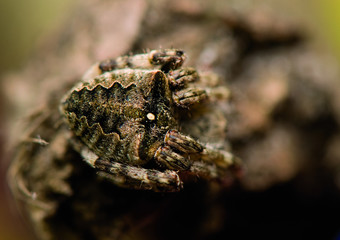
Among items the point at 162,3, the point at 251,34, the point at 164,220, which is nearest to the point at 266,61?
the point at 251,34

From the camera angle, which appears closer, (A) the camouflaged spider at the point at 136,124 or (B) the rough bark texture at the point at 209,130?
(A) the camouflaged spider at the point at 136,124

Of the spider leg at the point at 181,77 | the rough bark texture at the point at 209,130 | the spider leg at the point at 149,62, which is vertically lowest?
Result: the rough bark texture at the point at 209,130

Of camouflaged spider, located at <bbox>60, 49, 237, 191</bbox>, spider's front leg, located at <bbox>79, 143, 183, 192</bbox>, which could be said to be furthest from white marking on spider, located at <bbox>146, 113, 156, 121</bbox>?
spider's front leg, located at <bbox>79, 143, 183, 192</bbox>

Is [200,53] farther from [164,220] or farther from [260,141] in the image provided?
[164,220]

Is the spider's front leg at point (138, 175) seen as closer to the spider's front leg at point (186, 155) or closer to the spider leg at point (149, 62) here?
the spider's front leg at point (186, 155)

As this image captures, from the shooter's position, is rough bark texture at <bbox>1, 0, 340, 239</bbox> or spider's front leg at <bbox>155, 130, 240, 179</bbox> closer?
spider's front leg at <bbox>155, 130, 240, 179</bbox>

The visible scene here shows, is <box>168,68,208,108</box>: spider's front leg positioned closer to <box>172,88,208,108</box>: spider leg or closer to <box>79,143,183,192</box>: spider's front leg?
<box>172,88,208,108</box>: spider leg

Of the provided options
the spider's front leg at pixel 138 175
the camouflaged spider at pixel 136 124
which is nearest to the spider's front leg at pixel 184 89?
the camouflaged spider at pixel 136 124
